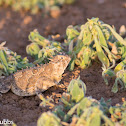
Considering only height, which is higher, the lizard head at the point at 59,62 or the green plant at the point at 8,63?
the green plant at the point at 8,63

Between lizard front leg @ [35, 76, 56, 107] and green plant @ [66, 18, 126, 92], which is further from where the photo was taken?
green plant @ [66, 18, 126, 92]

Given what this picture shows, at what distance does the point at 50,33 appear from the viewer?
277 inches

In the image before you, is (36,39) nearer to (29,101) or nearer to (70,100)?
(29,101)

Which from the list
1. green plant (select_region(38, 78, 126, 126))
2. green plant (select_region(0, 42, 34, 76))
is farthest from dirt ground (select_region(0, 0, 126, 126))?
green plant (select_region(38, 78, 126, 126))

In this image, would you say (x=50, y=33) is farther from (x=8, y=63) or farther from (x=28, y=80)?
(x=28, y=80)

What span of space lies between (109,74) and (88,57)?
2.18 feet

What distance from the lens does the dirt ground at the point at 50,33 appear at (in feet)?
13.5

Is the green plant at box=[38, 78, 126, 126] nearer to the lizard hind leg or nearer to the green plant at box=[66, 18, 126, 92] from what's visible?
the green plant at box=[66, 18, 126, 92]

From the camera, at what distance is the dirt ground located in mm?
4125

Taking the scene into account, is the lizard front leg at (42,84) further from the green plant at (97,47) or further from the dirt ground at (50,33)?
the green plant at (97,47)

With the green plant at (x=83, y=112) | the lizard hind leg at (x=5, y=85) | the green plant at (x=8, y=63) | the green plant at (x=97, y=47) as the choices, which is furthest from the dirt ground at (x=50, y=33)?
the green plant at (x=83, y=112)

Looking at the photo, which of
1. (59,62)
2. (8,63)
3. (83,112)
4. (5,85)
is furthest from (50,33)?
(83,112)

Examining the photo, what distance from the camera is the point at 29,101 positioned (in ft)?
14.4

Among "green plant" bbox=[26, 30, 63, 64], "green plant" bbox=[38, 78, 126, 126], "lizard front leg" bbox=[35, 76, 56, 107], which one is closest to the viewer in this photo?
"green plant" bbox=[38, 78, 126, 126]
